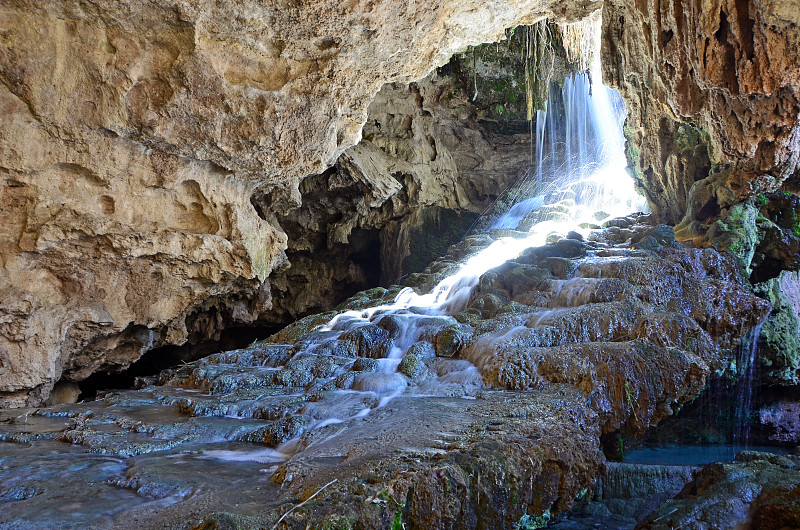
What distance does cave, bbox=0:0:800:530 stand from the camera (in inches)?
117

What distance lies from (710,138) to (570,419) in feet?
22.1

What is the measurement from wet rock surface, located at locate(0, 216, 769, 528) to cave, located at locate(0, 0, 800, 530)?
0.09 feet

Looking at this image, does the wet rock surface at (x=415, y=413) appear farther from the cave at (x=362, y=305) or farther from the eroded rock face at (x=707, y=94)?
the eroded rock face at (x=707, y=94)

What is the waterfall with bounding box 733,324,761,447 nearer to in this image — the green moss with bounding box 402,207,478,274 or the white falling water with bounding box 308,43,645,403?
the white falling water with bounding box 308,43,645,403

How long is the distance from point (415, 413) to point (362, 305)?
686 centimetres

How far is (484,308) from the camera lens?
26.7 feet

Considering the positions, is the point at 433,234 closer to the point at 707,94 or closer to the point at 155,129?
the point at 707,94

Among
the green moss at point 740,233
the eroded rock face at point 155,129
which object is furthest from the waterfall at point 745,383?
the eroded rock face at point 155,129

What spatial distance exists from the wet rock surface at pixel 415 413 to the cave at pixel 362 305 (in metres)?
0.03

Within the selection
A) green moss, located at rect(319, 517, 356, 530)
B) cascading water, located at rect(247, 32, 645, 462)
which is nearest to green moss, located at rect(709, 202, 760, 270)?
cascading water, located at rect(247, 32, 645, 462)

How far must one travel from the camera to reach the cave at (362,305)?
2.98 metres

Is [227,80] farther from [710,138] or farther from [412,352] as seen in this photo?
[710,138]

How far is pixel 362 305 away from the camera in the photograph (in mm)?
10812

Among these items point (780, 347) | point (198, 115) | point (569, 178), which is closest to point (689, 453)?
point (780, 347)
